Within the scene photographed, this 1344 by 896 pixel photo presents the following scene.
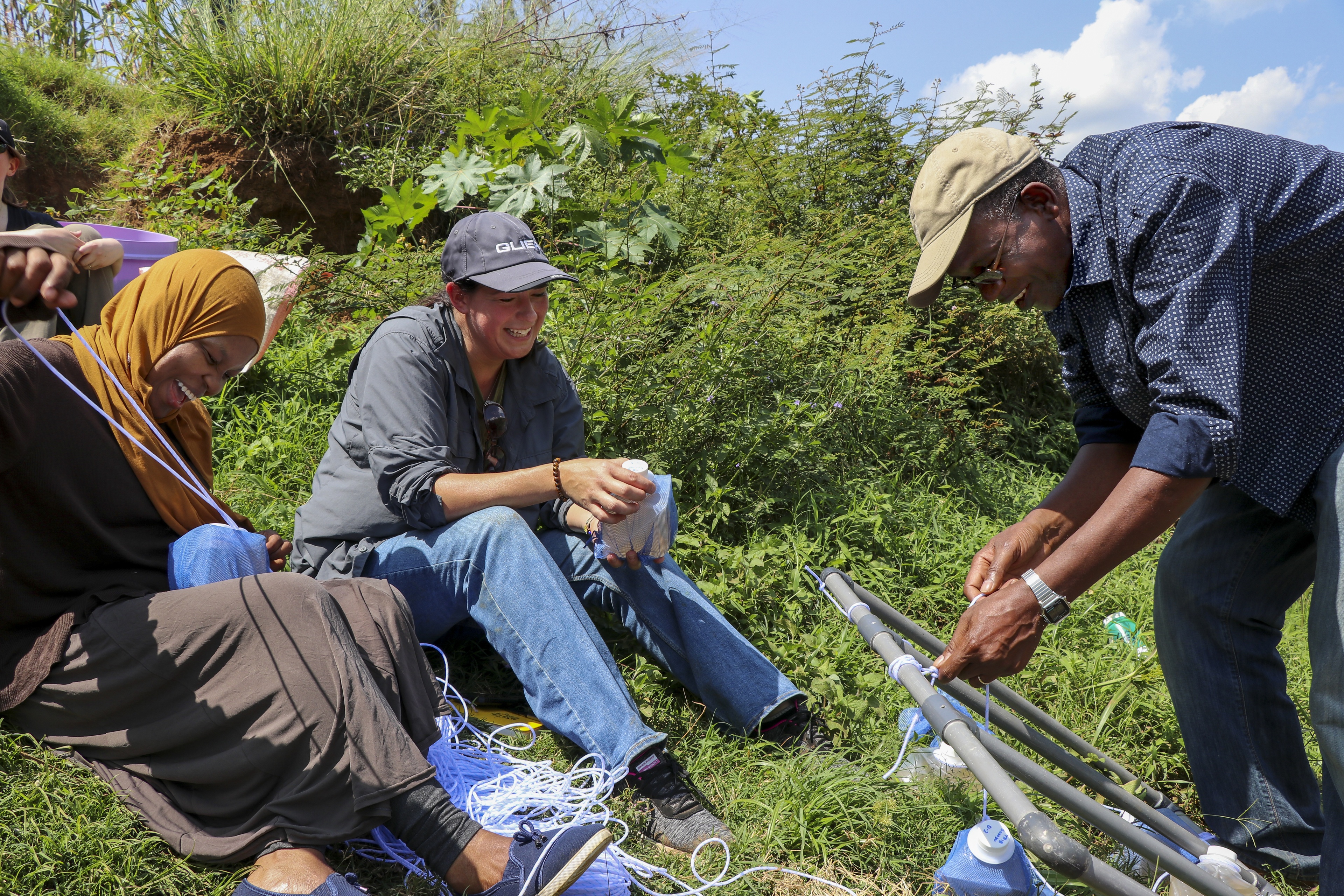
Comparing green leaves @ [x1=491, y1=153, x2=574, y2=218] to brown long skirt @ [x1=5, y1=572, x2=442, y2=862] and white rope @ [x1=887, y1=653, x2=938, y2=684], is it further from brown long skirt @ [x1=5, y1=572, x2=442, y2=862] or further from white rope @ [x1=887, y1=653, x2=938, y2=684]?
white rope @ [x1=887, y1=653, x2=938, y2=684]

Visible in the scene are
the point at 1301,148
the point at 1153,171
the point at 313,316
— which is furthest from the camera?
the point at 313,316

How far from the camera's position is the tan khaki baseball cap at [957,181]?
1.91m

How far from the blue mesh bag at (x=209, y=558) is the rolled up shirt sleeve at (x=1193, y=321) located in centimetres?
206

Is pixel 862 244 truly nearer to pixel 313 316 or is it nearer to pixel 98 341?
pixel 313 316

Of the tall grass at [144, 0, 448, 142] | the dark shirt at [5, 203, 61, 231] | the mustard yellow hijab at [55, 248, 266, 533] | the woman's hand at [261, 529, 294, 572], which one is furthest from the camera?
the tall grass at [144, 0, 448, 142]

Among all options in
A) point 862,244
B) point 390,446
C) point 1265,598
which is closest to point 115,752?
point 390,446

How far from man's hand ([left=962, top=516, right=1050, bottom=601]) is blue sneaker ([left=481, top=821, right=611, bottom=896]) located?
103 centimetres

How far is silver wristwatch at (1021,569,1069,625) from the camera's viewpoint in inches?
69.1

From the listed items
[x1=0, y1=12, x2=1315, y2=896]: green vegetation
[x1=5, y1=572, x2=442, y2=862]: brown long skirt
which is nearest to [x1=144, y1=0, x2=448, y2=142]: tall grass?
[x1=0, y1=12, x2=1315, y2=896]: green vegetation

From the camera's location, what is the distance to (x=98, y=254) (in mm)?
2416

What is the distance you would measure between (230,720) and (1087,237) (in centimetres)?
216

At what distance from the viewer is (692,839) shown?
233cm

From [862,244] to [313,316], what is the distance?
308 cm

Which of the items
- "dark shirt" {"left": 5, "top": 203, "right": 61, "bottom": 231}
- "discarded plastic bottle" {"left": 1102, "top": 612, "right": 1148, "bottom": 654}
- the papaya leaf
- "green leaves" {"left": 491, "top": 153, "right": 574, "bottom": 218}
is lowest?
"discarded plastic bottle" {"left": 1102, "top": 612, "right": 1148, "bottom": 654}
